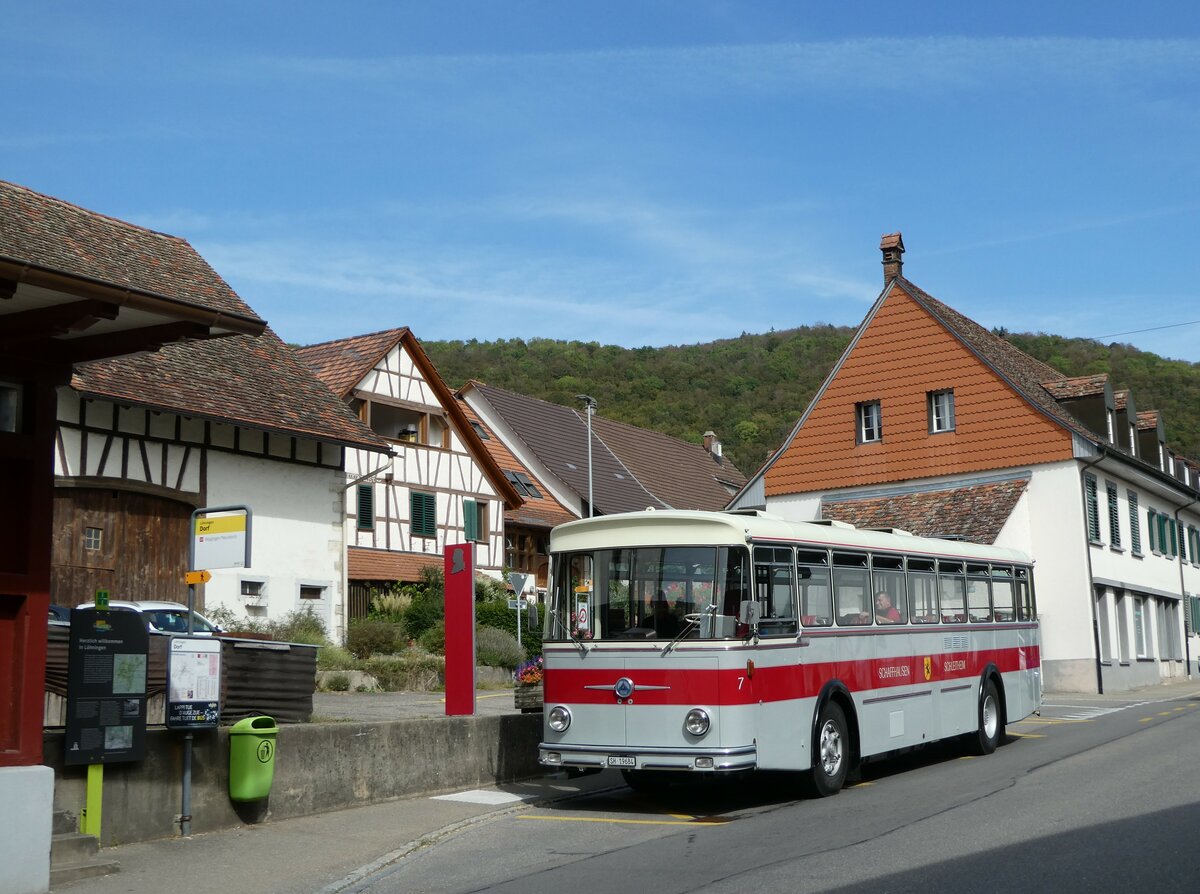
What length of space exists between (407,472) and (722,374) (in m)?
61.9

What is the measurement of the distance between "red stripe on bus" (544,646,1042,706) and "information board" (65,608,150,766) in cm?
418

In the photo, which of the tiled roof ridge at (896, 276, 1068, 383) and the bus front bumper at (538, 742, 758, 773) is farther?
the tiled roof ridge at (896, 276, 1068, 383)

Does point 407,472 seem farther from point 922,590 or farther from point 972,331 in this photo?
point 922,590

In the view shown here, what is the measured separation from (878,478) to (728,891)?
2906 cm

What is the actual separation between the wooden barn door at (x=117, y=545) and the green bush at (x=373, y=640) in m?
4.50

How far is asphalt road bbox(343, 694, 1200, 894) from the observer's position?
8.63m

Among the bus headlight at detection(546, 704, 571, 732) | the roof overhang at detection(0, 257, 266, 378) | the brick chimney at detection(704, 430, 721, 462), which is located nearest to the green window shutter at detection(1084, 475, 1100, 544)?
the bus headlight at detection(546, 704, 571, 732)

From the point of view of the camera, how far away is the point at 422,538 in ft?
130

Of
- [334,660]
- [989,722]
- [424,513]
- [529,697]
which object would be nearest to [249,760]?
[529,697]

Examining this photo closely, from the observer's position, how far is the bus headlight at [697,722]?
12078 mm

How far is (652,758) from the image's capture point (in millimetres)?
12305

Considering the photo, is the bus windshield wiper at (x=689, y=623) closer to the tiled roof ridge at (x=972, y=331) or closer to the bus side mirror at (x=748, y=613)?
the bus side mirror at (x=748, y=613)

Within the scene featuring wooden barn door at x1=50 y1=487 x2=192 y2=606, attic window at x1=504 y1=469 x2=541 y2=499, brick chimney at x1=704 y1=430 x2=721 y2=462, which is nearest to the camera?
wooden barn door at x1=50 y1=487 x2=192 y2=606

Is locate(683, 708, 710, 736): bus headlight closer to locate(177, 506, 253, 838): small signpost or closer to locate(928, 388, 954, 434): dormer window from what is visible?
locate(177, 506, 253, 838): small signpost
